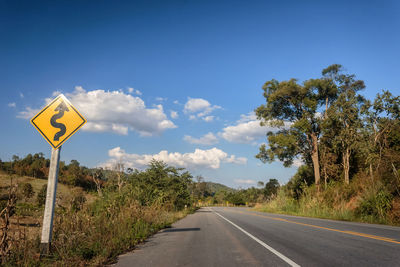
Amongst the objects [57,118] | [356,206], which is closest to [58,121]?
[57,118]

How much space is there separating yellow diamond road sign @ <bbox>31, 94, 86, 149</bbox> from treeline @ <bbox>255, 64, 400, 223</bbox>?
14509 millimetres

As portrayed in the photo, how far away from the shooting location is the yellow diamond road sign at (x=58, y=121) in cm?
498

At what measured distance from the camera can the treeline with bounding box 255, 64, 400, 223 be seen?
16.3 metres

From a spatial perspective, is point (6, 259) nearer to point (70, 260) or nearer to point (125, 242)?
point (70, 260)

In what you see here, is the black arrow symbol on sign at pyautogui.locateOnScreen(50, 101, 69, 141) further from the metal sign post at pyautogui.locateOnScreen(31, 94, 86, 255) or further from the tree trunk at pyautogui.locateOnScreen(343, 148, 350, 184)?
the tree trunk at pyautogui.locateOnScreen(343, 148, 350, 184)

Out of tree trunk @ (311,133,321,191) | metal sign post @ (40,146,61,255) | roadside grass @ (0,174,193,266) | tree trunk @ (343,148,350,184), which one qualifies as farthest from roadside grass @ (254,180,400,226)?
metal sign post @ (40,146,61,255)

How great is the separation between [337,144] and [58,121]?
29.2 m

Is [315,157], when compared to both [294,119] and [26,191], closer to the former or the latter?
[294,119]

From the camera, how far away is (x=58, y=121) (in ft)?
16.8

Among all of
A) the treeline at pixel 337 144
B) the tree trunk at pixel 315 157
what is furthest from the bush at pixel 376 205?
the tree trunk at pixel 315 157

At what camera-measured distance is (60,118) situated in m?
5.14

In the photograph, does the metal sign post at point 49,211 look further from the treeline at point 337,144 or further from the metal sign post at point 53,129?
the treeline at point 337,144

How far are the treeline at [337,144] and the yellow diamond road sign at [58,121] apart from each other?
1451 centimetres

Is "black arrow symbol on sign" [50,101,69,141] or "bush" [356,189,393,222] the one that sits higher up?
"black arrow symbol on sign" [50,101,69,141]
